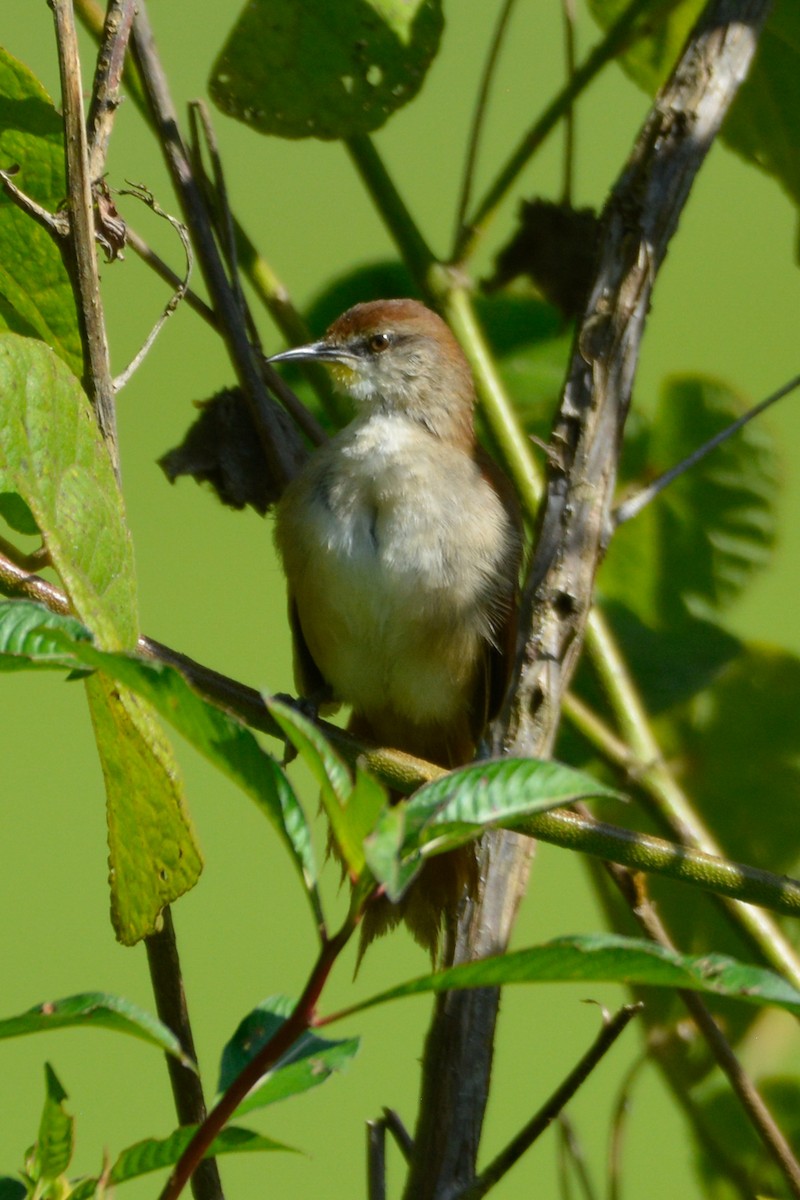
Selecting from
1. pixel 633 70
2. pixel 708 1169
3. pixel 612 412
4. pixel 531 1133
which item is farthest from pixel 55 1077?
pixel 633 70

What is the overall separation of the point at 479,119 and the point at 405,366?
0.63 m

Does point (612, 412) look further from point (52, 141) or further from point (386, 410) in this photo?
point (386, 410)

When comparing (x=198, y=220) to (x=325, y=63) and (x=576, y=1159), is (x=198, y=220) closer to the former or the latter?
(x=325, y=63)

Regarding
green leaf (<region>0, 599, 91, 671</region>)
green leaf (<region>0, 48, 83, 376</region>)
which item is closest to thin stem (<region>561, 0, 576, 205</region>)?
green leaf (<region>0, 48, 83, 376</region>)

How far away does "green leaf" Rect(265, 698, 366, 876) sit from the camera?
633mm

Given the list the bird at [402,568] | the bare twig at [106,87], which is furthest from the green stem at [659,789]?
the bare twig at [106,87]

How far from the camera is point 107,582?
958mm

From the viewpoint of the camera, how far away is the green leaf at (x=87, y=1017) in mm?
734

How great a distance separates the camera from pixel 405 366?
2.49 metres

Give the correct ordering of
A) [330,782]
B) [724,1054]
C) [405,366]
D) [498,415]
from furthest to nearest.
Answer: [405,366] → [498,415] → [724,1054] → [330,782]

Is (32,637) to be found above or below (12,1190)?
above

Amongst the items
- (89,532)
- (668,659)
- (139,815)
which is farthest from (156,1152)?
(668,659)

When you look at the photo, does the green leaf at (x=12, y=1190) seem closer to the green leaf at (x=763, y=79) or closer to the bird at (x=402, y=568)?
the bird at (x=402, y=568)

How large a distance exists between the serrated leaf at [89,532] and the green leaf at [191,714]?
237mm
